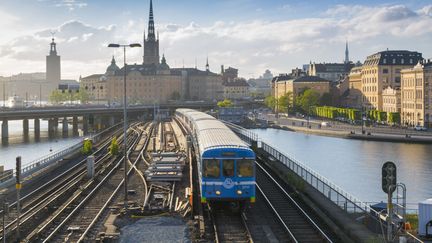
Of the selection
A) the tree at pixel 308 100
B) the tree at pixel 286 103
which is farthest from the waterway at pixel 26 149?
the tree at pixel 286 103

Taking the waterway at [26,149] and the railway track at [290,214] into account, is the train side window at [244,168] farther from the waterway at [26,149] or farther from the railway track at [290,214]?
the waterway at [26,149]

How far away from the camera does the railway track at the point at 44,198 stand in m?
23.6

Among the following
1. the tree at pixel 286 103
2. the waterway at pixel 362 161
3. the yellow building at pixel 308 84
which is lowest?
the waterway at pixel 362 161

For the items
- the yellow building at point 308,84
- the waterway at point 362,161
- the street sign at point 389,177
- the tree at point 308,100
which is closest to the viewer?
the street sign at point 389,177

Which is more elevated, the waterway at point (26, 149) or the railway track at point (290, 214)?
the railway track at point (290, 214)

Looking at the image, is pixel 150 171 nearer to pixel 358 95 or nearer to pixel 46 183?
pixel 46 183

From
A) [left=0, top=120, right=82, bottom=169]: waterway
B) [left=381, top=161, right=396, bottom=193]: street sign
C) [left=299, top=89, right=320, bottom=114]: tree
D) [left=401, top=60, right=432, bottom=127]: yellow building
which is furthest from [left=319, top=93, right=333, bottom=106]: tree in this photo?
[left=381, top=161, right=396, bottom=193]: street sign

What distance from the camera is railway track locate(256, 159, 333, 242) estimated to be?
832 inches

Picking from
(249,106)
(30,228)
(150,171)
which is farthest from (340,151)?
(249,106)

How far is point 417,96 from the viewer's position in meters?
102

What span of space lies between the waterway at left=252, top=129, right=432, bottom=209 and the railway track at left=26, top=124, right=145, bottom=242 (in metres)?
17.0

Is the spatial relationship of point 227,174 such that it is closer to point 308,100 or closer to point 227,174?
point 227,174

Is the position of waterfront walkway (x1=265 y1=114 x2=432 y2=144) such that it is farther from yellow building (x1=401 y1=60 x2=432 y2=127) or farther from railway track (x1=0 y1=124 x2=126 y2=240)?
railway track (x1=0 y1=124 x2=126 y2=240)

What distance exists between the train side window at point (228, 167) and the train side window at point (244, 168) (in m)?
0.24
